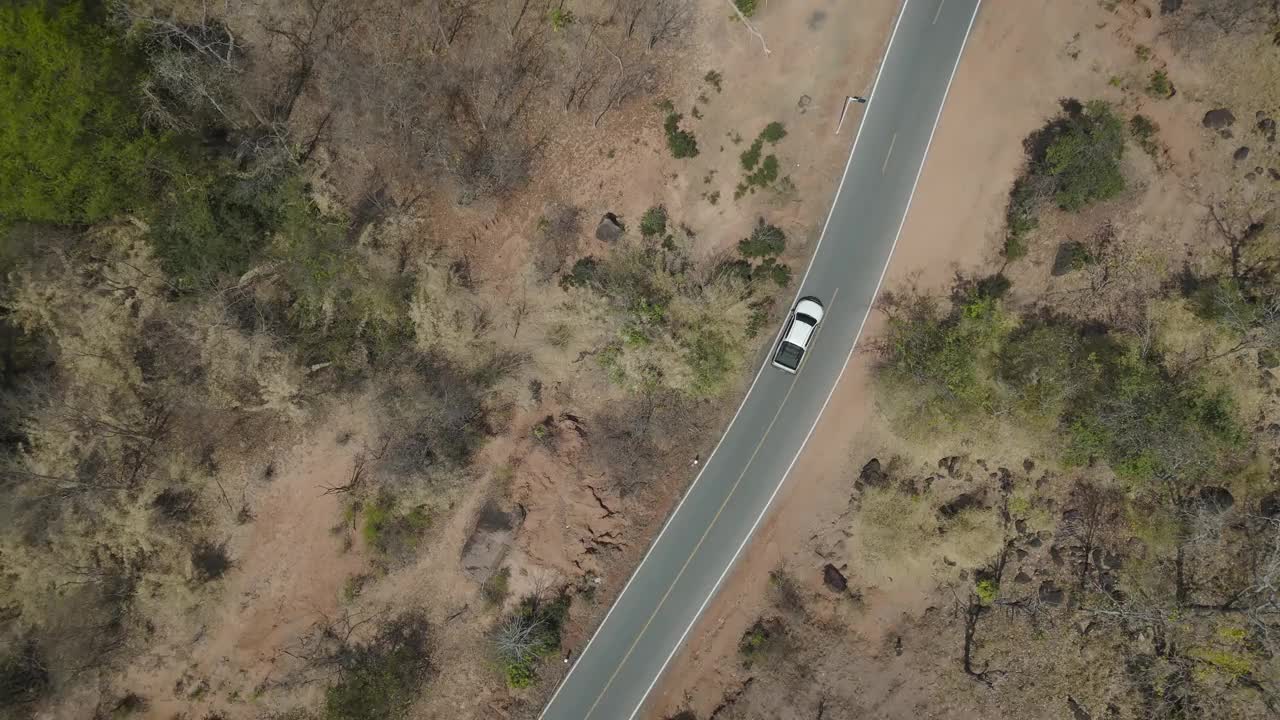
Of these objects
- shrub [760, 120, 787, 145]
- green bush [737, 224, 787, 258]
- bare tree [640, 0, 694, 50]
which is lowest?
green bush [737, 224, 787, 258]

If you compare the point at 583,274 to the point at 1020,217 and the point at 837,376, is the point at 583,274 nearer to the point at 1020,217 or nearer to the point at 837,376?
the point at 837,376

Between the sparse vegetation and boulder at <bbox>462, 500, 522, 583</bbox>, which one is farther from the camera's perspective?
boulder at <bbox>462, 500, 522, 583</bbox>

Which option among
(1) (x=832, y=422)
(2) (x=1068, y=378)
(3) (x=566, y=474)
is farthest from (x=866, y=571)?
(3) (x=566, y=474)

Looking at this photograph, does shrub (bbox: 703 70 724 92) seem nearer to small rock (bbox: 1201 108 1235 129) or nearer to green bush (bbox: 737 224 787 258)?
green bush (bbox: 737 224 787 258)

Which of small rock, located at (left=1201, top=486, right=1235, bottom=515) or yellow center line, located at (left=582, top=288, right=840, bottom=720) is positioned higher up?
small rock, located at (left=1201, top=486, right=1235, bottom=515)

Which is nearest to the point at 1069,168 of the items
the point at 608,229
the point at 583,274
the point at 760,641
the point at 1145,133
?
the point at 1145,133

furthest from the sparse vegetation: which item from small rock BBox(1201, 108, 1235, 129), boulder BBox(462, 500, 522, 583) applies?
boulder BBox(462, 500, 522, 583)

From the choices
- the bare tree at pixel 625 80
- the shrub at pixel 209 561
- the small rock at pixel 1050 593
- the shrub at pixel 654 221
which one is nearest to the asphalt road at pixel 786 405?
the shrub at pixel 654 221
